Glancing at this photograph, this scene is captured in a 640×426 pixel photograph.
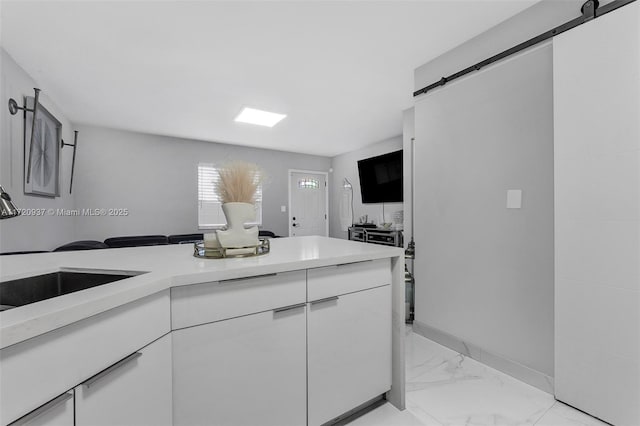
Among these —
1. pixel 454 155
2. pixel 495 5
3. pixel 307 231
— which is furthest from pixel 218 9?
pixel 307 231

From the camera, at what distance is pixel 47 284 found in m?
1.00

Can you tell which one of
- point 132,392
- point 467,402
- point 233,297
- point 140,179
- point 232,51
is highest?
point 232,51

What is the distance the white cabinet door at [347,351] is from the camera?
119 centimetres

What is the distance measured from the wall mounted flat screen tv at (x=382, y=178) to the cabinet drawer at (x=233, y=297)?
3.71 m

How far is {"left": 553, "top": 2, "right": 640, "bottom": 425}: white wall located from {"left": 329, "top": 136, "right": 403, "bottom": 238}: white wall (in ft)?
10.6

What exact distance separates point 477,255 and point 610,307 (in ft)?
2.44

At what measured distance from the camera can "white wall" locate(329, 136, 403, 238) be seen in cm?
497

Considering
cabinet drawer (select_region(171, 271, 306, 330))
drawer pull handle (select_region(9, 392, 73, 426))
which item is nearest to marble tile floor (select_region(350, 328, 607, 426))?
cabinet drawer (select_region(171, 271, 306, 330))

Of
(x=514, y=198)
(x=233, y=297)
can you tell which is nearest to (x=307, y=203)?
(x=514, y=198)

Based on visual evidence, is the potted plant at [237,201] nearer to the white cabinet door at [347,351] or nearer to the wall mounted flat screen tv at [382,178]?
the white cabinet door at [347,351]

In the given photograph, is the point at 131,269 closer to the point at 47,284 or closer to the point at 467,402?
the point at 47,284

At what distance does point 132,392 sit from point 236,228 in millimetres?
628

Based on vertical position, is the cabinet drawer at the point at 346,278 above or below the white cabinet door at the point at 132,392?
above

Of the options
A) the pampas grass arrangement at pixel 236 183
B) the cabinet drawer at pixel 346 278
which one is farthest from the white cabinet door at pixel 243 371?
the pampas grass arrangement at pixel 236 183
